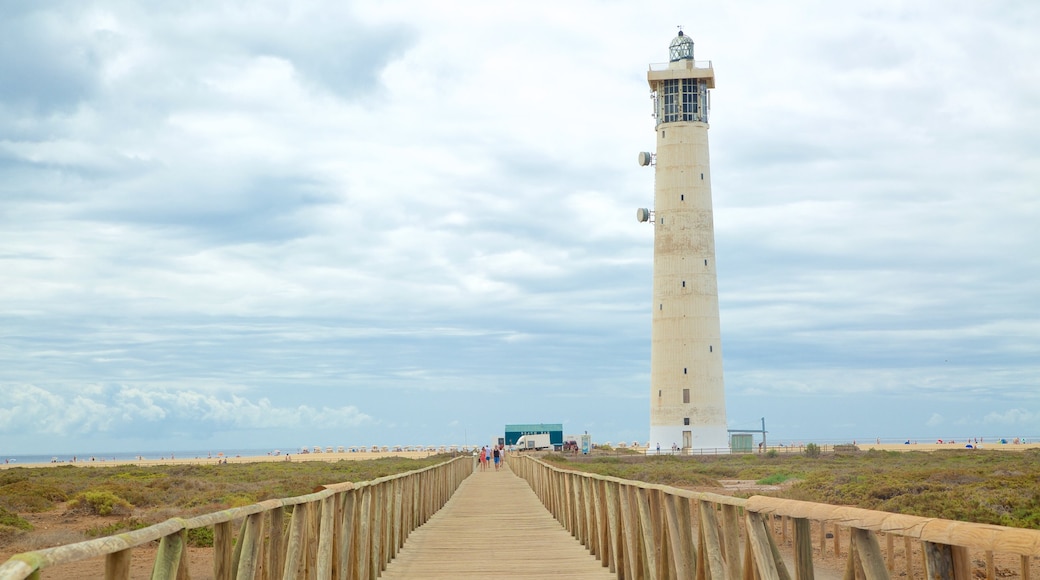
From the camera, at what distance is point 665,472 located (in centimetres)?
4056

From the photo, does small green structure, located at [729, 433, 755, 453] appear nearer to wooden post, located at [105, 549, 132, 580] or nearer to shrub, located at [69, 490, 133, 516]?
shrub, located at [69, 490, 133, 516]

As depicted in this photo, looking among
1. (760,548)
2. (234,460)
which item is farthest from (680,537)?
(234,460)

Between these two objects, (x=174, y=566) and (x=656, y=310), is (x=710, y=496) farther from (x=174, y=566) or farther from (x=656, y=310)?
(x=656, y=310)

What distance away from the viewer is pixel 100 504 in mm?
26578

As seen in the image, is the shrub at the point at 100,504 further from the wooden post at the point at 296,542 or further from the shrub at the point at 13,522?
the wooden post at the point at 296,542

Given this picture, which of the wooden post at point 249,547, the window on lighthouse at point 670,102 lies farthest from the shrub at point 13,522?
the window on lighthouse at point 670,102

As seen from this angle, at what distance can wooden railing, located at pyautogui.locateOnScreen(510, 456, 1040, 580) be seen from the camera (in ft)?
13.8

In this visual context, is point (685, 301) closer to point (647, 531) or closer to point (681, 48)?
point (681, 48)

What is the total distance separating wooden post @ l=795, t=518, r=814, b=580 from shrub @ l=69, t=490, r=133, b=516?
941 inches

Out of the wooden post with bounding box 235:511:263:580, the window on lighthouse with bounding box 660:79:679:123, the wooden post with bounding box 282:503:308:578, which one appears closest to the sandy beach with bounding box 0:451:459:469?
the window on lighthouse with bounding box 660:79:679:123

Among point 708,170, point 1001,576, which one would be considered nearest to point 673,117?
point 708,170

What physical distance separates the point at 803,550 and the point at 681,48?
6412cm

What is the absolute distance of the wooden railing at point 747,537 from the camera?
13.8ft

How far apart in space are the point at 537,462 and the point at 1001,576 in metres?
15.9
